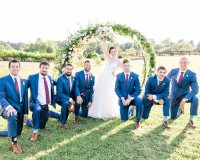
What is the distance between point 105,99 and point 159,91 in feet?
5.57

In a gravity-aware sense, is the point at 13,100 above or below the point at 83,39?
below

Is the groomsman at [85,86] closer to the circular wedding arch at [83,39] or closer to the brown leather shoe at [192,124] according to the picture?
the circular wedding arch at [83,39]

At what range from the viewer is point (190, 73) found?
4824 mm

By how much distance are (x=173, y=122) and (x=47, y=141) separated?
3647 millimetres

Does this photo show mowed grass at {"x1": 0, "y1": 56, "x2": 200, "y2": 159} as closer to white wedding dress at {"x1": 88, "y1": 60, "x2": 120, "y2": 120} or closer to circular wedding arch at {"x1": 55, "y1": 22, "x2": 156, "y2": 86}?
white wedding dress at {"x1": 88, "y1": 60, "x2": 120, "y2": 120}

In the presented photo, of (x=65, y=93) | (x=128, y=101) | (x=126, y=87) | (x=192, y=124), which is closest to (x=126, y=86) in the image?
(x=126, y=87)

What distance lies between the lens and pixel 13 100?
3631mm

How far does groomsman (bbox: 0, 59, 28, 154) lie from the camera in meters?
3.36

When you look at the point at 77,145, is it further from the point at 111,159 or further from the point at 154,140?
the point at 154,140

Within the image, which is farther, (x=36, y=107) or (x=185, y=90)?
(x=185, y=90)

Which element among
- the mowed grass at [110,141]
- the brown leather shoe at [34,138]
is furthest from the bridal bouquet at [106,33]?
the brown leather shoe at [34,138]

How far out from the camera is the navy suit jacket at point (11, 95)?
3455 millimetres

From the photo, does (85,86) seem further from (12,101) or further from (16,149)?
(16,149)

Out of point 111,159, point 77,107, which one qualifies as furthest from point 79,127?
point 111,159
